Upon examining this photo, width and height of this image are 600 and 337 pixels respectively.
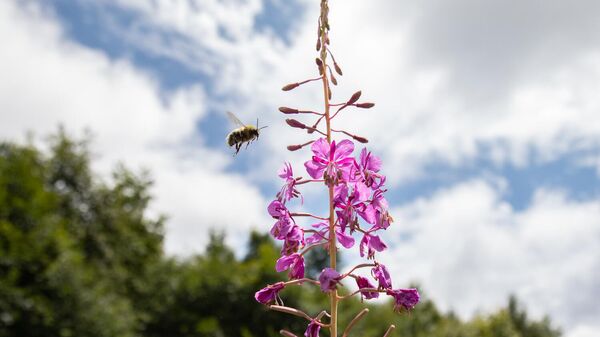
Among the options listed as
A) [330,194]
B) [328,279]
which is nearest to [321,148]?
[330,194]

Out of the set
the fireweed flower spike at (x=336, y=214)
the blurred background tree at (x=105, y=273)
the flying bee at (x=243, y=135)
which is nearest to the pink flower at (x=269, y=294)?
the fireweed flower spike at (x=336, y=214)

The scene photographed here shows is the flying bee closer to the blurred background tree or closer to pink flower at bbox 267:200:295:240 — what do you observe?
pink flower at bbox 267:200:295:240

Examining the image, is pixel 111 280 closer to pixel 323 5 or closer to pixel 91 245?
pixel 91 245

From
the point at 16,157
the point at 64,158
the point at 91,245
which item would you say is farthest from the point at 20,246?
the point at 64,158

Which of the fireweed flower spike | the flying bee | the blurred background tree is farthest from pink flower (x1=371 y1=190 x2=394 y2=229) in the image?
the blurred background tree

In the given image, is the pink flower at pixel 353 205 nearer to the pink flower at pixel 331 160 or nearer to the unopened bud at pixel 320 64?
the pink flower at pixel 331 160

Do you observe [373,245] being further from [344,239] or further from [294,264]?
[294,264]

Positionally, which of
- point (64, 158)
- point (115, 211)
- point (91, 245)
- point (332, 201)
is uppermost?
point (64, 158)

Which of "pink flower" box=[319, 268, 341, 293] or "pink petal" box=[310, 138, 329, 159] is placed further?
"pink petal" box=[310, 138, 329, 159]
